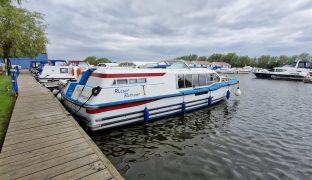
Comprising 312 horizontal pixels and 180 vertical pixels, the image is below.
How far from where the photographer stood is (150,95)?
10234 mm

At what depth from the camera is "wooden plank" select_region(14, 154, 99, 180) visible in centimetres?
403

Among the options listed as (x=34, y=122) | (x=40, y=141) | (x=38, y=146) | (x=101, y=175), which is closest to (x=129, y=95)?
(x=34, y=122)

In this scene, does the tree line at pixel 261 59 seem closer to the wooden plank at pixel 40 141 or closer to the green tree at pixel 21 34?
the green tree at pixel 21 34

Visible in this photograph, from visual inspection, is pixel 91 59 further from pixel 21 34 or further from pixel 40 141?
pixel 40 141

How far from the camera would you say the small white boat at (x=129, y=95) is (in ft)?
28.1

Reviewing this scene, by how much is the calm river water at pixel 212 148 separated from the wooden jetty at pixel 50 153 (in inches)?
57.7

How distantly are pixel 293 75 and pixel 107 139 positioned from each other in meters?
52.2

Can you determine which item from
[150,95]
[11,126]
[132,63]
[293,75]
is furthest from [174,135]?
[293,75]

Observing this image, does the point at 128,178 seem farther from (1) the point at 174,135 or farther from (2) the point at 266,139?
(2) the point at 266,139

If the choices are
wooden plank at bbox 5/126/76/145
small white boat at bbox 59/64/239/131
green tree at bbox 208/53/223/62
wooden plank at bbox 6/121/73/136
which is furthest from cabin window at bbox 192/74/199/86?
green tree at bbox 208/53/223/62

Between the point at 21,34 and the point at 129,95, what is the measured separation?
2577 cm

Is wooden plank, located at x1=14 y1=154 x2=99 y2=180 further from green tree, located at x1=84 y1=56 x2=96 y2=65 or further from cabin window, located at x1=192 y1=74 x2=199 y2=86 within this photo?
green tree, located at x1=84 y1=56 x2=96 y2=65

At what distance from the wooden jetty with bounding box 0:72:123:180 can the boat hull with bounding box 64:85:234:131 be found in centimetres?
105

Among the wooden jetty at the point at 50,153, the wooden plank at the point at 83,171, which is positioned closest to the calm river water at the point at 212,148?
the wooden jetty at the point at 50,153
